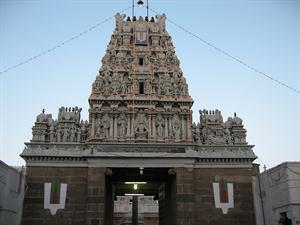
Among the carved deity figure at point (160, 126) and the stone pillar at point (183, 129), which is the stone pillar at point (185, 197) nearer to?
the stone pillar at point (183, 129)

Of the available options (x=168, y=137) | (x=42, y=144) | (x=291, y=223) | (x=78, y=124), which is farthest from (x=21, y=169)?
(x=291, y=223)

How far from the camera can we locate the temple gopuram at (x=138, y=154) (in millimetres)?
23125

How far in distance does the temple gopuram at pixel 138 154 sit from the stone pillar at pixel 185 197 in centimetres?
7

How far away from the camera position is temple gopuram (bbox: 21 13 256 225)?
23125 mm

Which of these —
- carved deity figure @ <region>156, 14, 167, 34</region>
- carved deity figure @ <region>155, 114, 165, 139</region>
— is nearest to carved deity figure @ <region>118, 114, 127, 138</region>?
carved deity figure @ <region>155, 114, 165, 139</region>

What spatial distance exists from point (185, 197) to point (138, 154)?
439cm

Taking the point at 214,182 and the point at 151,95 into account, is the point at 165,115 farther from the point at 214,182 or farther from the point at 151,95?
the point at 214,182

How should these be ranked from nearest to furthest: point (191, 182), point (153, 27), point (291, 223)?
point (291, 223), point (191, 182), point (153, 27)

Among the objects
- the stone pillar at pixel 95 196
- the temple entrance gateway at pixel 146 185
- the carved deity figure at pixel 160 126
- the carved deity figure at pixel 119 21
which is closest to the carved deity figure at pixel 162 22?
the carved deity figure at pixel 119 21

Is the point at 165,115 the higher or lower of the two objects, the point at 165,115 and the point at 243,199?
the higher

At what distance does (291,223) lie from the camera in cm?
1883

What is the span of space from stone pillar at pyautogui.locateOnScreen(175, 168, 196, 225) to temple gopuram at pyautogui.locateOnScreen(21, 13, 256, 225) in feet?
0.22

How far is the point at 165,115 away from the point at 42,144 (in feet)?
30.4

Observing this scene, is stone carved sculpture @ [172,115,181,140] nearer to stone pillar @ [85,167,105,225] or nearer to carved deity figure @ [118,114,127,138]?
carved deity figure @ [118,114,127,138]
